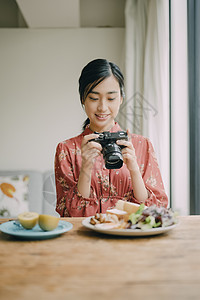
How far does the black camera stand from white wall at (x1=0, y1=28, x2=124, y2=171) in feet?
6.46

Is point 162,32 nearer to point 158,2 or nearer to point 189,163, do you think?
point 158,2

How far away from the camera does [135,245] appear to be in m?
0.77

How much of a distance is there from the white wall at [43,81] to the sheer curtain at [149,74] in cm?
35

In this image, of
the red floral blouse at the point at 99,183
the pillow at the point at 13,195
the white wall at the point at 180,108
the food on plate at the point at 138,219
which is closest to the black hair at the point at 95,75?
the red floral blouse at the point at 99,183

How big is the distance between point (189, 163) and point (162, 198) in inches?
31.1

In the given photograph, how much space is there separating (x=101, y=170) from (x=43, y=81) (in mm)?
1956


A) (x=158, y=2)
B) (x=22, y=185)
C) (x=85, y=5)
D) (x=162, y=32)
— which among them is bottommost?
(x=22, y=185)

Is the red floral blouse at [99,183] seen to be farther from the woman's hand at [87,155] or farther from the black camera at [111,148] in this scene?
the black camera at [111,148]

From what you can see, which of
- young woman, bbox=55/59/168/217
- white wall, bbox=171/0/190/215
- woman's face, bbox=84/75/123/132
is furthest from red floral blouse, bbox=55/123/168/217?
white wall, bbox=171/0/190/215

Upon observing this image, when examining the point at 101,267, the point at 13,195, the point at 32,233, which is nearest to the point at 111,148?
the point at 32,233

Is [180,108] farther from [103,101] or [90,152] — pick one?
[90,152]

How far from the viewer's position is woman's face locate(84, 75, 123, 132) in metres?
1.44

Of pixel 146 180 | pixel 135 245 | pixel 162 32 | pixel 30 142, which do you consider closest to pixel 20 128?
pixel 30 142

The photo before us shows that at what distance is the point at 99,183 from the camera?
1453 millimetres
